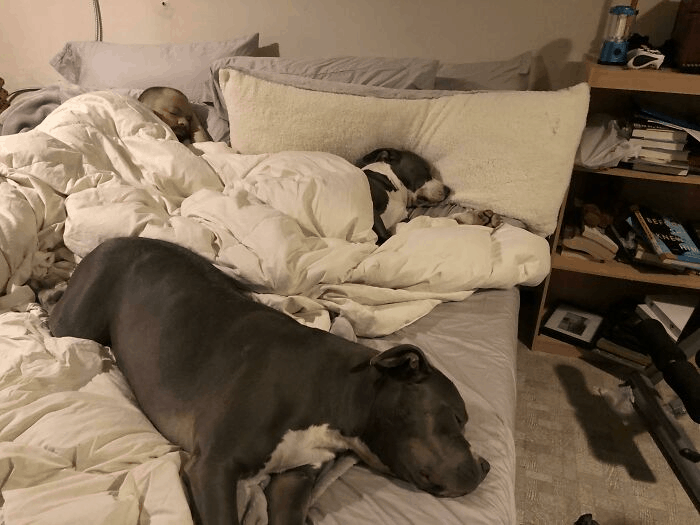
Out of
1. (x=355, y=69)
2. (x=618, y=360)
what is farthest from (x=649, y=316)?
(x=355, y=69)

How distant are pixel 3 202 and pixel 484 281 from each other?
4.15 ft

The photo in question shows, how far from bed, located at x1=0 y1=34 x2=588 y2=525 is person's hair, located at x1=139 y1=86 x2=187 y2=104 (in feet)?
0.37

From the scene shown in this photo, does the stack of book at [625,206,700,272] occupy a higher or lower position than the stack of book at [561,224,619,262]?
higher

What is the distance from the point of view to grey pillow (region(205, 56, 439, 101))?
2.08 meters

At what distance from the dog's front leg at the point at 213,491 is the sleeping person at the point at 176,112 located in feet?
5.11

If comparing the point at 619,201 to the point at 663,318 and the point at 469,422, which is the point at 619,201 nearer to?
the point at 663,318

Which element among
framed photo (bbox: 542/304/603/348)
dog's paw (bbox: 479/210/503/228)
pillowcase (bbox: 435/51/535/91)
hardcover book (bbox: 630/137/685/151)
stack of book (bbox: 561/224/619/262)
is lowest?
framed photo (bbox: 542/304/603/348)

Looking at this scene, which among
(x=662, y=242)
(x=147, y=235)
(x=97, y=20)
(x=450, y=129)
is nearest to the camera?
(x=147, y=235)

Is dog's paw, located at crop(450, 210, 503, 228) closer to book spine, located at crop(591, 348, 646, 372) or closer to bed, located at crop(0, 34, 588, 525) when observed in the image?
bed, located at crop(0, 34, 588, 525)

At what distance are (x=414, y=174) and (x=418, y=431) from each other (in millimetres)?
1140

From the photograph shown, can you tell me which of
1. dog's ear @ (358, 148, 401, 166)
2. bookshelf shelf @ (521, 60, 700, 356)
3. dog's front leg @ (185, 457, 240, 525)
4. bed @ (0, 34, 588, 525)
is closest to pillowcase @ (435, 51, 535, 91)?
bed @ (0, 34, 588, 525)

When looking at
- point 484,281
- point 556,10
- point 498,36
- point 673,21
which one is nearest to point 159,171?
point 484,281

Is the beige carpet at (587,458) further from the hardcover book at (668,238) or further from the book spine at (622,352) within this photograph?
the hardcover book at (668,238)

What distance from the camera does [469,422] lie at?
110cm
